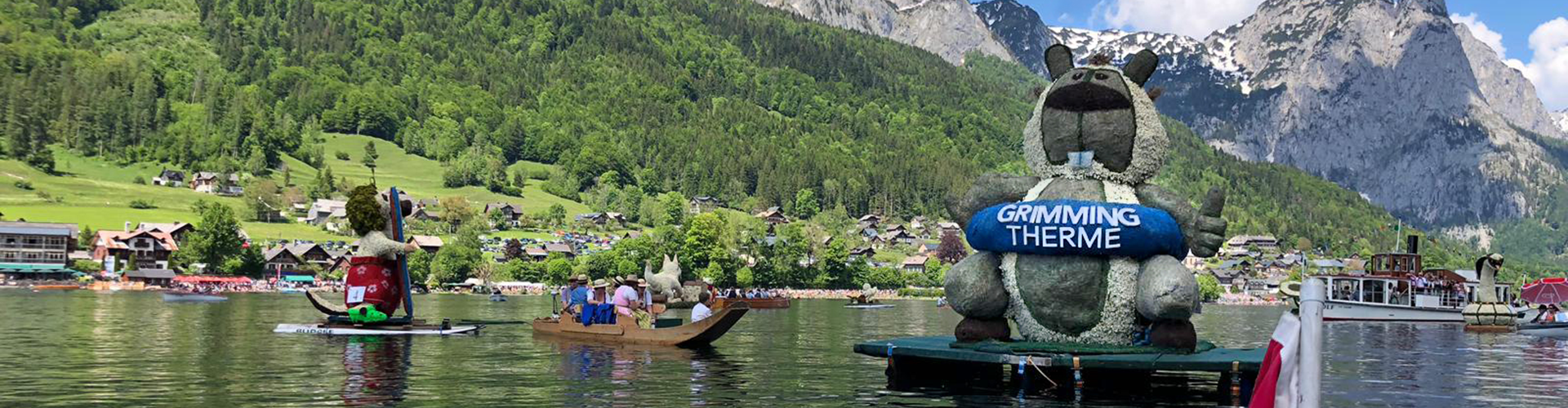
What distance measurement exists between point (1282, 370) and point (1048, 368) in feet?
50.2

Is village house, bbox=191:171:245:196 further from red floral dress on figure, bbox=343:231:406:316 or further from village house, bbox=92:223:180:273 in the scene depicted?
red floral dress on figure, bbox=343:231:406:316

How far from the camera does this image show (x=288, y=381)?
25.6 metres

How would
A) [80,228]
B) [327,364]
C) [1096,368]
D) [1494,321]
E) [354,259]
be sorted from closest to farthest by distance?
[1096,368], [327,364], [354,259], [1494,321], [80,228]

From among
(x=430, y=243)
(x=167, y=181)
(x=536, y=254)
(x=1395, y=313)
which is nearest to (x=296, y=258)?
(x=430, y=243)

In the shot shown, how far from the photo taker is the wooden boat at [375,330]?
38.0 m

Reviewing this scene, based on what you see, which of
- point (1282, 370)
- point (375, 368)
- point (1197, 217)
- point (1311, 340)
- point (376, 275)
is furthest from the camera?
point (376, 275)

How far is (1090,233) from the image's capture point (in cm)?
2348

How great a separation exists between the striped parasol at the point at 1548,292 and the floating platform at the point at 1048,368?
63543 millimetres

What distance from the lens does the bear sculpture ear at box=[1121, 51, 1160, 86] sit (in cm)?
2517

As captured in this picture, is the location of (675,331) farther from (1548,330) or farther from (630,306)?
(1548,330)

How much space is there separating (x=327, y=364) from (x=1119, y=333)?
16.2m

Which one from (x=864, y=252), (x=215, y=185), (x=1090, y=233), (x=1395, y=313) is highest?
(x=215, y=185)

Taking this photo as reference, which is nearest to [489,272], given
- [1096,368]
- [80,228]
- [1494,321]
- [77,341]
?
[80,228]

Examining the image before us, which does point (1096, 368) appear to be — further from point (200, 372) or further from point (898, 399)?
point (200, 372)
